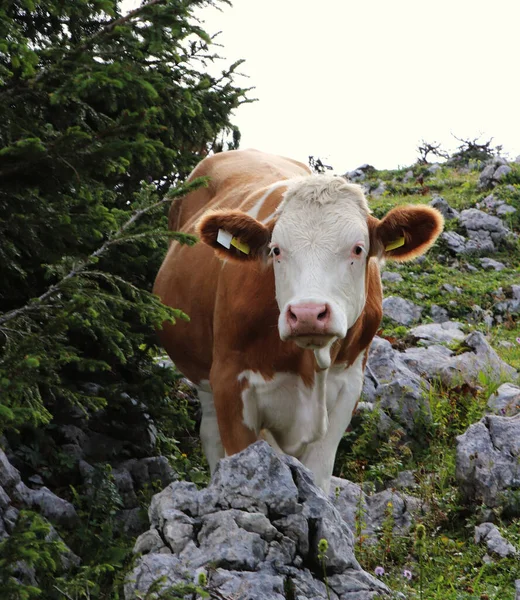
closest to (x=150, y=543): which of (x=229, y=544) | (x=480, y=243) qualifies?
(x=229, y=544)

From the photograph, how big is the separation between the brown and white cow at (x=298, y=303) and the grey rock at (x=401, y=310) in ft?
16.9

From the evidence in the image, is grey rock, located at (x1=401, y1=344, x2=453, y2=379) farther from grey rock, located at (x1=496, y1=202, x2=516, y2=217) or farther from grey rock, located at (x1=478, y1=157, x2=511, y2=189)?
grey rock, located at (x1=478, y1=157, x2=511, y2=189)

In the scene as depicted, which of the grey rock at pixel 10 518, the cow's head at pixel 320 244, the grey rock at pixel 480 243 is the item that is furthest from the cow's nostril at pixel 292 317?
the grey rock at pixel 480 243

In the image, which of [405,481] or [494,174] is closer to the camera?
[405,481]

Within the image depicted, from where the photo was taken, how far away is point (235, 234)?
17.1 ft

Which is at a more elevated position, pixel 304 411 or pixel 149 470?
pixel 304 411

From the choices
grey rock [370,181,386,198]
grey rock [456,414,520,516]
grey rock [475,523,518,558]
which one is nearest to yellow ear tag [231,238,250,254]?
grey rock [456,414,520,516]

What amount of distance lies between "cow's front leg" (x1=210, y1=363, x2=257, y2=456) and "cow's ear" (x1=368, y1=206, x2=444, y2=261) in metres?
1.21

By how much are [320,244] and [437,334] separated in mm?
5101

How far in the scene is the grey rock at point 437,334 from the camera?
929 centimetres

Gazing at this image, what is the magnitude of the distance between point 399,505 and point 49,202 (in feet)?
10.8

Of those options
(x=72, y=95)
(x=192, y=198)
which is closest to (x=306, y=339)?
(x=72, y=95)

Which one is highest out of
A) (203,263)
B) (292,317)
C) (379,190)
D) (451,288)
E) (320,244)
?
(320,244)

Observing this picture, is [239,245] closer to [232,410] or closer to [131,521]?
[232,410]
